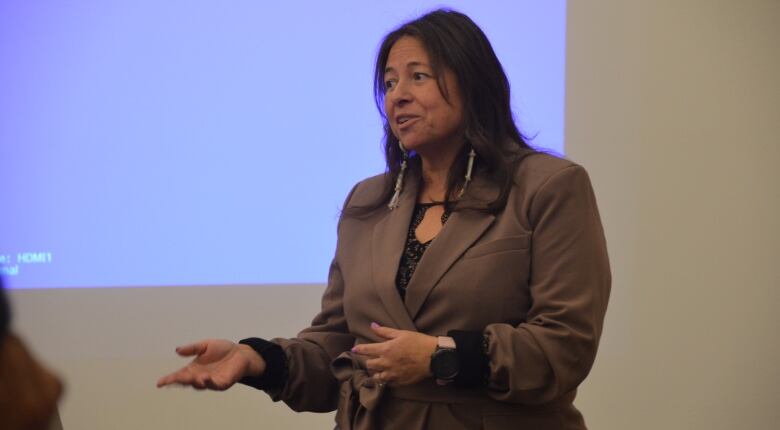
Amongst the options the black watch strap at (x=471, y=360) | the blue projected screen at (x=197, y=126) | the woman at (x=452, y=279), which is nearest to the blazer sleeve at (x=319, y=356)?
the woman at (x=452, y=279)

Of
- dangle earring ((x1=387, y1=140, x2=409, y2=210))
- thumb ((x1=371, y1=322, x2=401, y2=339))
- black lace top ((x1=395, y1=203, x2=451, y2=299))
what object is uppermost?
dangle earring ((x1=387, y1=140, x2=409, y2=210))

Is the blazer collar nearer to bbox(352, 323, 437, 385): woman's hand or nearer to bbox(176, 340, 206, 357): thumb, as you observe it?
bbox(352, 323, 437, 385): woman's hand

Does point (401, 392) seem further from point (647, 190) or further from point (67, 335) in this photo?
point (67, 335)

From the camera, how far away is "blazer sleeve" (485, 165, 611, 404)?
61.4 inches

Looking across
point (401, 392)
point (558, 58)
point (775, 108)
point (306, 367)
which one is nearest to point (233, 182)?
point (558, 58)

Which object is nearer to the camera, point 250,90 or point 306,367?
point 306,367

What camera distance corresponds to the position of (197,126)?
10.3 feet

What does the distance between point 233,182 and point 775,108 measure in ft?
6.11

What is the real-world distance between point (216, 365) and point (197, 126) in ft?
5.11

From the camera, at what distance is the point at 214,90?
10.3ft

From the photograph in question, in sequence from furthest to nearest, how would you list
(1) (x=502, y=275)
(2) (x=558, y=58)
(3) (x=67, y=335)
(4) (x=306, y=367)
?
(3) (x=67, y=335)
(2) (x=558, y=58)
(4) (x=306, y=367)
(1) (x=502, y=275)

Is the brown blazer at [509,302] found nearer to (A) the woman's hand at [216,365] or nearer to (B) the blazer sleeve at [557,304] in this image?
(B) the blazer sleeve at [557,304]

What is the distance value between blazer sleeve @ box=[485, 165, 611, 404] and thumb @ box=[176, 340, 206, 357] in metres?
0.53

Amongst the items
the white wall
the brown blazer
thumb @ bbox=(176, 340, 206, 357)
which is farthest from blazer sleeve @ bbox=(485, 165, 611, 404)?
the white wall
